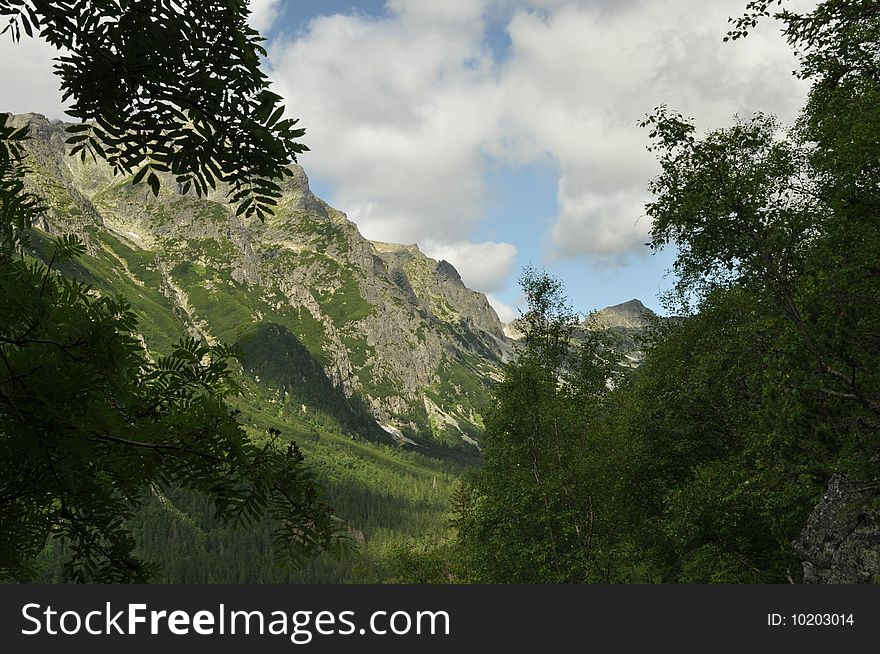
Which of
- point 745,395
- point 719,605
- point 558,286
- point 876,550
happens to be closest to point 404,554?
point 558,286

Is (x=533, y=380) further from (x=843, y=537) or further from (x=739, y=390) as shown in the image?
(x=843, y=537)

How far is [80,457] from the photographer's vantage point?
3.23m

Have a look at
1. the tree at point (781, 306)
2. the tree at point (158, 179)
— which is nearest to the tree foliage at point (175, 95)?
the tree at point (158, 179)

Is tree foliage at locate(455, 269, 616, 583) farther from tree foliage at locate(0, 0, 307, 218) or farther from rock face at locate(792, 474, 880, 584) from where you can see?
tree foliage at locate(0, 0, 307, 218)

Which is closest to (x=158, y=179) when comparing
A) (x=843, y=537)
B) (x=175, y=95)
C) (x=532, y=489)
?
(x=175, y=95)

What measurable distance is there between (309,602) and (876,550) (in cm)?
1456

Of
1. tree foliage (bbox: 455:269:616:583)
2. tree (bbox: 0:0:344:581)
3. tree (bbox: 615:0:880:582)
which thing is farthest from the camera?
tree foliage (bbox: 455:269:616:583)

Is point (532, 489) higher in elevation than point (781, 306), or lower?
lower

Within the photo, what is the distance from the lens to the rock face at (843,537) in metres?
13.2

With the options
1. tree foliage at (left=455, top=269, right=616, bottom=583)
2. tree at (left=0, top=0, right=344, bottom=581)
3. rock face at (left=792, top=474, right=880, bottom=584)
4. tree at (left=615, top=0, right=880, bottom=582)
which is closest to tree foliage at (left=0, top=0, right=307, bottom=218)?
tree at (left=0, top=0, right=344, bottom=581)

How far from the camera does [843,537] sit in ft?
45.4

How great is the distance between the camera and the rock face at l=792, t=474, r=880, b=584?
13.2 metres

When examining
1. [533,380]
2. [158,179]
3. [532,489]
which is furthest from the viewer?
[533,380]

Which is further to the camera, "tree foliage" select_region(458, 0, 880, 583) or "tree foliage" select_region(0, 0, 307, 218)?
"tree foliage" select_region(458, 0, 880, 583)
